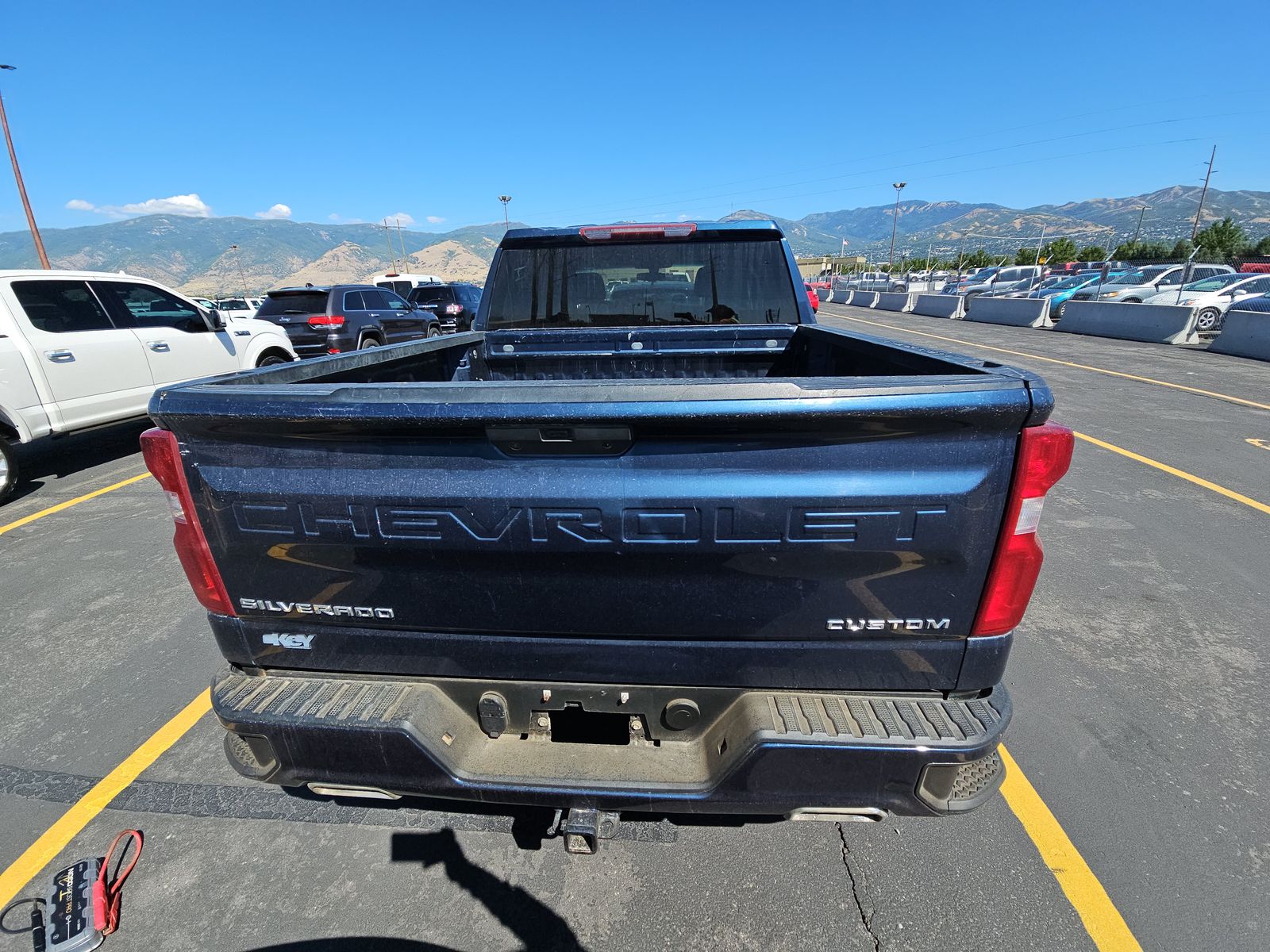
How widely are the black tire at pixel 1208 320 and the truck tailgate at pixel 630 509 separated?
20321 mm

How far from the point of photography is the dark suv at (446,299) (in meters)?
17.5

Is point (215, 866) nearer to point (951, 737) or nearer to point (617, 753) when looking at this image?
point (617, 753)

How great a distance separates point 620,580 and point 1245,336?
743 inches

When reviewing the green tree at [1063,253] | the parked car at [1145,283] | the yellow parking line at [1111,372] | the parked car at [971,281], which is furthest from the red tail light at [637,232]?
the green tree at [1063,253]

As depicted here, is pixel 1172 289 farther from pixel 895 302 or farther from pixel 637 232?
pixel 637 232

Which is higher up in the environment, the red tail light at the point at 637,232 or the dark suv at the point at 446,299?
the red tail light at the point at 637,232

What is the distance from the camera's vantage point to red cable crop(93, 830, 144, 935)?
1968 mm

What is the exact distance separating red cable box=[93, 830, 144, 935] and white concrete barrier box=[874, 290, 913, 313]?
33295 mm

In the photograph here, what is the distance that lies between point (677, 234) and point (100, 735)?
4.06 meters

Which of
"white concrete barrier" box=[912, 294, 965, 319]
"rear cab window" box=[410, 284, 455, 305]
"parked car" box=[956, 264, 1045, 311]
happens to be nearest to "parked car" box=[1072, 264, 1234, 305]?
"white concrete barrier" box=[912, 294, 965, 319]

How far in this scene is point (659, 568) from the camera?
159 centimetres

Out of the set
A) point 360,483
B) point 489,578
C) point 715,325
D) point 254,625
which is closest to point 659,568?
point 489,578

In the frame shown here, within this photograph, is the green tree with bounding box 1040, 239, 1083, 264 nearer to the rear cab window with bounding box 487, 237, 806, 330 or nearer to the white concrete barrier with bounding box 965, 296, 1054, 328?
the white concrete barrier with bounding box 965, 296, 1054, 328

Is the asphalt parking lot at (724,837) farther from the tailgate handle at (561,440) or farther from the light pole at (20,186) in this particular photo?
the light pole at (20,186)
